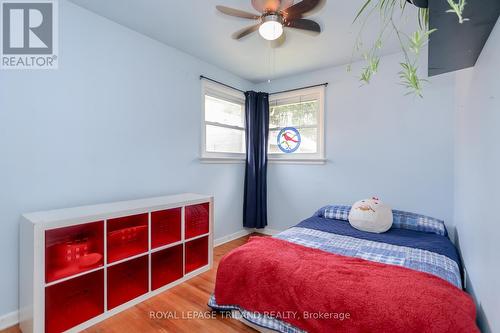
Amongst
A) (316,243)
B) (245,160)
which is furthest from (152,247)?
(245,160)

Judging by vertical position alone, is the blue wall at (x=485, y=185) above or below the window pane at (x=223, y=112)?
below

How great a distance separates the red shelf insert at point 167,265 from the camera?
229 centimetres

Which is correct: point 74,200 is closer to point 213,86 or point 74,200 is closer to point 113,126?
point 113,126

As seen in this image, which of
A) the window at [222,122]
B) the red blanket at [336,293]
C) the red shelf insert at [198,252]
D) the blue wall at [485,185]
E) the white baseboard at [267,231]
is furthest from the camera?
the white baseboard at [267,231]

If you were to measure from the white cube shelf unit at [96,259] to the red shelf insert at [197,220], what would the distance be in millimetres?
11

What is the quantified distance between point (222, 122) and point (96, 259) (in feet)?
7.32

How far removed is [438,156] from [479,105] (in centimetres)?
144

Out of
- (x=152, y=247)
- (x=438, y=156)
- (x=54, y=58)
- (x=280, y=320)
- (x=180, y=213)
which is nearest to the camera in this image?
(x=280, y=320)

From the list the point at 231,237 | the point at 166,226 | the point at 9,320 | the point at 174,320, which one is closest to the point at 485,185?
the point at 174,320

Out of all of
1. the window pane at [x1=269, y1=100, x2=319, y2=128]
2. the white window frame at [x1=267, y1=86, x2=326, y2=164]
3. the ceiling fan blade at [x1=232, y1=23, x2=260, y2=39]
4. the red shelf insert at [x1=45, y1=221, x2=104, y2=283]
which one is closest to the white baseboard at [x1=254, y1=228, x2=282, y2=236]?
the white window frame at [x1=267, y1=86, x2=326, y2=164]

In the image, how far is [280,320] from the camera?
4.88 ft

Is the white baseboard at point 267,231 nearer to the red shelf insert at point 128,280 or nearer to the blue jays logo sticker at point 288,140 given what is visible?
the blue jays logo sticker at point 288,140

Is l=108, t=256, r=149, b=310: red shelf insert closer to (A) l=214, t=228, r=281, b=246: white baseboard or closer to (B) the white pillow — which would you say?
(A) l=214, t=228, r=281, b=246: white baseboard

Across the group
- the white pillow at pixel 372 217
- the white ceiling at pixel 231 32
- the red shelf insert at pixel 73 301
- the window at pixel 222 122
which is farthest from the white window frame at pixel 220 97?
the white pillow at pixel 372 217
